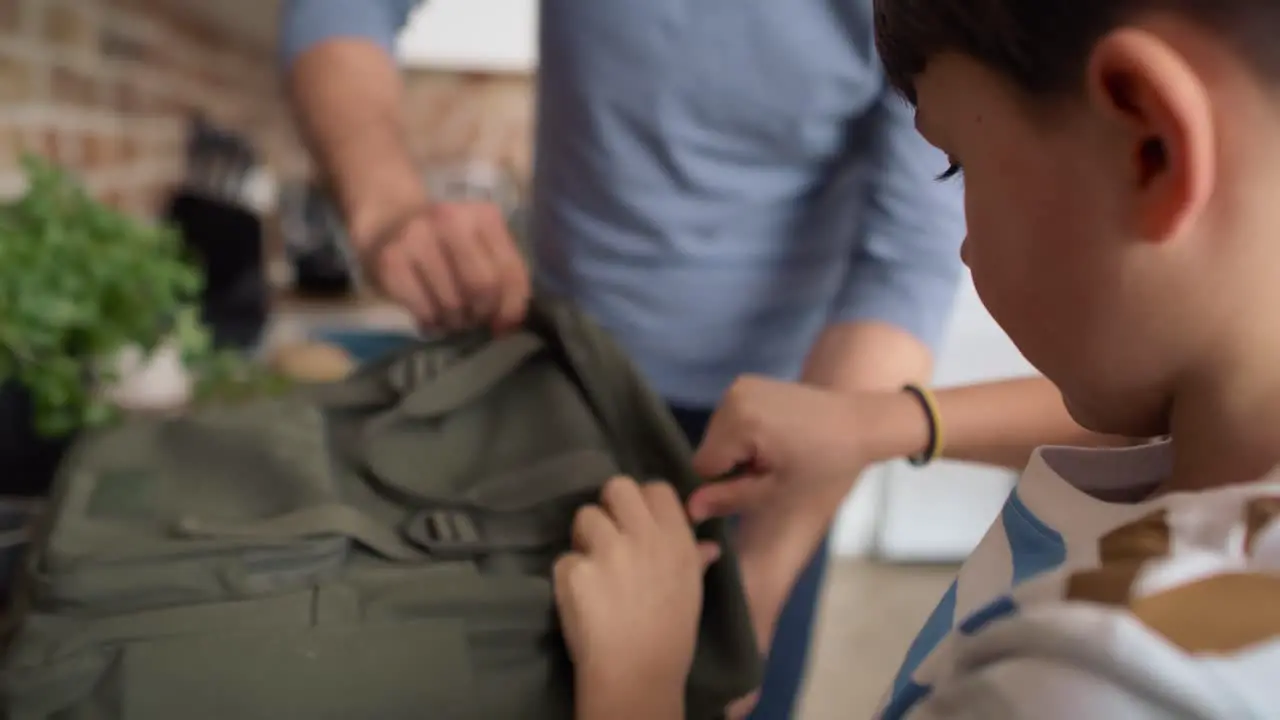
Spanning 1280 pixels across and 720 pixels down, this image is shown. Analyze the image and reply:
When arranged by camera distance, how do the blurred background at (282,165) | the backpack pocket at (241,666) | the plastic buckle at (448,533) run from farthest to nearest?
the blurred background at (282,165) → the plastic buckle at (448,533) → the backpack pocket at (241,666)

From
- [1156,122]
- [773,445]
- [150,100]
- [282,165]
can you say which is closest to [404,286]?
[773,445]

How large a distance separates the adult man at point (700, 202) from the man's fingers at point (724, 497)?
0.06 meters

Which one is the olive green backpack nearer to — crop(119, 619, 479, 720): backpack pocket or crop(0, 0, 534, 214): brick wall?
crop(119, 619, 479, 720): backpack pocket

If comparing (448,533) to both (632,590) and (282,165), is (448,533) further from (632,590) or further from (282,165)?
(282,165)

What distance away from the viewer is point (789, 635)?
783mm

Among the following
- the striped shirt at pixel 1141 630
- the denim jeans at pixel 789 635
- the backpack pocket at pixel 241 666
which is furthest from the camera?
the denim jeans at pixel 789 635

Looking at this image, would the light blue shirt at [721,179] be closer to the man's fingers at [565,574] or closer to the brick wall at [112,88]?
the man's fingers at [565,574]

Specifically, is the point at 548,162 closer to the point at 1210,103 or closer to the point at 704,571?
the point at 704,571

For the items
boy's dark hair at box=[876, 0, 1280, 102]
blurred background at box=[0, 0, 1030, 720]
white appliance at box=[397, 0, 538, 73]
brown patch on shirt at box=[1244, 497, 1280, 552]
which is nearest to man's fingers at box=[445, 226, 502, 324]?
boy's dark hair at box=[876, 0, 1280, 102]

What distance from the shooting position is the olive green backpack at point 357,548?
443mm

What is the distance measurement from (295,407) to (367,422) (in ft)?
0.16

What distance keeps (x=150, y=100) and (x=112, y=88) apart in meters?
0.18

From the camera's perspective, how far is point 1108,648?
0.24 metres

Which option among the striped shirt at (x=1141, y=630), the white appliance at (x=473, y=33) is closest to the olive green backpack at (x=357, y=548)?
the striped shirt at (x=1141, y=630)
